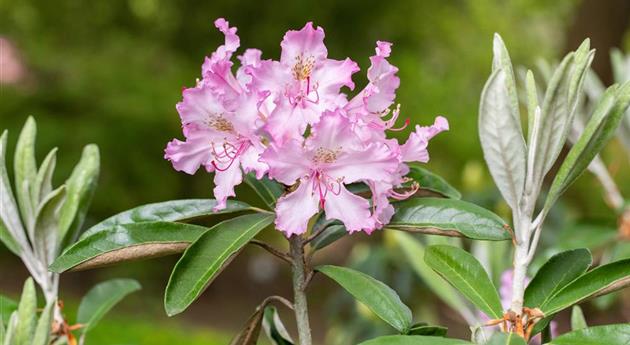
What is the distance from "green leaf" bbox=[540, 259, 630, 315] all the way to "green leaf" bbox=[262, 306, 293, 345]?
0.31 meters

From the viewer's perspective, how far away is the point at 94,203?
6.22m

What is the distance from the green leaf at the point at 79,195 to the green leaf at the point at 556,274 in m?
0.54

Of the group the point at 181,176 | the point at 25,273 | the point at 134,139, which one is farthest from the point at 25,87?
the point at 25,273

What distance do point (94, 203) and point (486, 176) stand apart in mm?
2697

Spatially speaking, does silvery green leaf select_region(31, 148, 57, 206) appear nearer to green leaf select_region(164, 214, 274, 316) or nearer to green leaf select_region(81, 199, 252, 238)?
green leaf select_region(81, 199, 252, 238)

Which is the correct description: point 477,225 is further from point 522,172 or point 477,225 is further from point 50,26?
point 50,26

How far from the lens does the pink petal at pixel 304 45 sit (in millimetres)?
890

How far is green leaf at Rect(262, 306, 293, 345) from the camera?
1.05 meters

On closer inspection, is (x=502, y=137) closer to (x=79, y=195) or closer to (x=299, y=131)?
(x=299, y=131)

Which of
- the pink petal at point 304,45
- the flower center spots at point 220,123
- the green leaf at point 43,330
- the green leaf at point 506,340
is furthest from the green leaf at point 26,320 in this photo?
the green leaf at point 506,340

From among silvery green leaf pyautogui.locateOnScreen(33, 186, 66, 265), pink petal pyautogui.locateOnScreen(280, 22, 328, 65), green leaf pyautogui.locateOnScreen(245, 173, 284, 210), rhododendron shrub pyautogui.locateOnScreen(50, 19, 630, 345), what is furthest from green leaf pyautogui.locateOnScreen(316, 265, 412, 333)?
silvery green leaf pyautogui.locateOnScreen(33, 186, 66, 265)

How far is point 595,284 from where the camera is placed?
0.89m

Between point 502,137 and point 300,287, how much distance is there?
26cm

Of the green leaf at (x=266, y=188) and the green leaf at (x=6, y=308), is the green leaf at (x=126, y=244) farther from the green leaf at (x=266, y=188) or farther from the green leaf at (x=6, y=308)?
the green leaf at (x=6, y=308)
